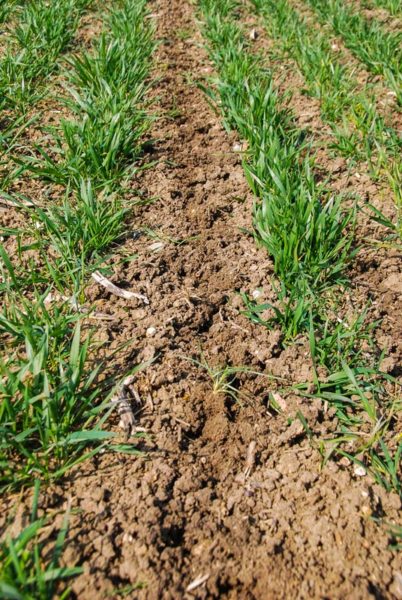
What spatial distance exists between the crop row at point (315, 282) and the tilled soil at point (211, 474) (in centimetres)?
7

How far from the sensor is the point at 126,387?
1.99 m

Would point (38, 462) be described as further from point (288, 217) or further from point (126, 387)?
point (288, 217)

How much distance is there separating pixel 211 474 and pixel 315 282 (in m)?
0.97

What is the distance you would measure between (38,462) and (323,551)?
3.01ft

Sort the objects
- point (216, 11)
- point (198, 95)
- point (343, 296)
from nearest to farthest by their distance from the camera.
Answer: point (343, 296) → point (198, 95) → point (216, 11)

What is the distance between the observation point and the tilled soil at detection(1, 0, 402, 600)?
5.02ft

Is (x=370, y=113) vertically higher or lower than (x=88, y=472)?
higher

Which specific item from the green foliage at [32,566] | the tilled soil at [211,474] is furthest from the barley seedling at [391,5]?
the green foliage at [32,566]

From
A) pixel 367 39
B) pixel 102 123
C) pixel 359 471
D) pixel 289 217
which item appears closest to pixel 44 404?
pixel 359 471

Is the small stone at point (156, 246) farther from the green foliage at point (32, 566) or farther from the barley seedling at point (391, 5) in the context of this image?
the barley seedling at point (391, 5)

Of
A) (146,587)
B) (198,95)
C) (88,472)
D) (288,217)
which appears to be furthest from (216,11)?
(146,587)

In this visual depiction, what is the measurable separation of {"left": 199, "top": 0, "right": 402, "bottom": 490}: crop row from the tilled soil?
73 millimetres

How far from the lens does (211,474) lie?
180cm

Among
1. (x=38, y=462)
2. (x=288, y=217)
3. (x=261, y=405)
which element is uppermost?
(x=288, y=217)
